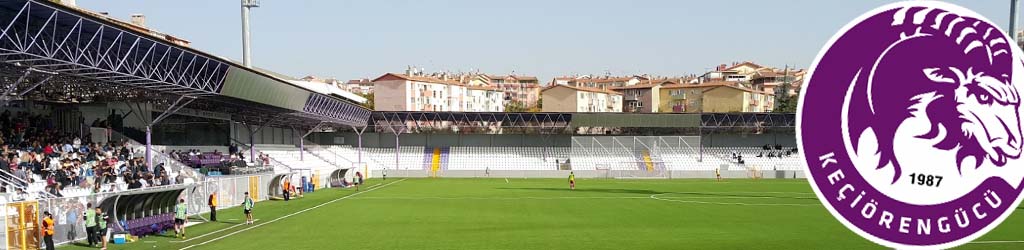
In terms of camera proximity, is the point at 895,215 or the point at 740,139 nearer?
the point at 895,215

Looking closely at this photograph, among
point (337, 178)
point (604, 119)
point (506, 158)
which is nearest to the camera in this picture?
point (337, 178)

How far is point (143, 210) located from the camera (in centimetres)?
2642

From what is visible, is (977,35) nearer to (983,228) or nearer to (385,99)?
(983,228)

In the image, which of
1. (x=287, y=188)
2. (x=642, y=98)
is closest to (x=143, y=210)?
(x=287, y=188)

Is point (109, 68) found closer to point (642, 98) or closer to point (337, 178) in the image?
point (337, 178)

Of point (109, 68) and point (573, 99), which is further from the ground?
point (573, 99)

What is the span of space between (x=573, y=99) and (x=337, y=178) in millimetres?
70502

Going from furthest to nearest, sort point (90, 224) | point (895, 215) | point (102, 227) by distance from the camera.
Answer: point (90, 224)
point (102, 227)
point (895, 215)

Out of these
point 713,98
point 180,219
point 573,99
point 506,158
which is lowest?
point 506,158

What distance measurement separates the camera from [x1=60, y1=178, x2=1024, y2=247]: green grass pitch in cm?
2333

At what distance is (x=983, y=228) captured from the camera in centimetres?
293

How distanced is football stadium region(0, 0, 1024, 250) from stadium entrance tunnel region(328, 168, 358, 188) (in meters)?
0.21

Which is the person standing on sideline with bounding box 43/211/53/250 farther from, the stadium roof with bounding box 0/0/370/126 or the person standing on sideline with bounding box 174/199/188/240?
the stadium roof with bounding box 0/0/370/126

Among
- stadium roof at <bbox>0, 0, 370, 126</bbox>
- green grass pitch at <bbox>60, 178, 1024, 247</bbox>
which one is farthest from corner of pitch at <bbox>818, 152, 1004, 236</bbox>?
stadium roof at <bbox>0, 0, 370, 126</bbox>
